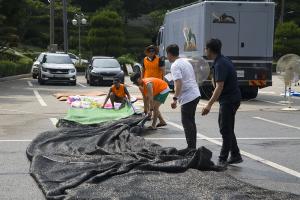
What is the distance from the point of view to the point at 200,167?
7.60 metres

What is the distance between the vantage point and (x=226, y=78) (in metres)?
8.38

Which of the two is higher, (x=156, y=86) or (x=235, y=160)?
(x=156, y=86)

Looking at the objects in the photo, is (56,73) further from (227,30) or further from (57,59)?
(227,30)

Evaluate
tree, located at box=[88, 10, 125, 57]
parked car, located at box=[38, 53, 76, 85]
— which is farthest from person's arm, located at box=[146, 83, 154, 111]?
tree, located at box=[88, 10, 125, 57]

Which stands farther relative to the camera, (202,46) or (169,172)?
(202,46)

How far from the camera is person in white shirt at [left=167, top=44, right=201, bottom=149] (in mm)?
8984

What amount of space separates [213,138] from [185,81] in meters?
2.62

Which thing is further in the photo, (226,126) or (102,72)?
(102,72)

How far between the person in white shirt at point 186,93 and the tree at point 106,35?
146 ft

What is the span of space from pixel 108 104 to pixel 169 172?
28.5 feet

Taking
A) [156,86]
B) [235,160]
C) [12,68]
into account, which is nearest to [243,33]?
[156,86]

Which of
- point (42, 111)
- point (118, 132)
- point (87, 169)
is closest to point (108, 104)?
point (42, 111)

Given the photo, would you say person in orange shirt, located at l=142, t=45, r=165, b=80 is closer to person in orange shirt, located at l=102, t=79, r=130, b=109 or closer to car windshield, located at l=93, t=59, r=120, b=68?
person in orange shirt, located at l=102, t=79, r=130, b=109

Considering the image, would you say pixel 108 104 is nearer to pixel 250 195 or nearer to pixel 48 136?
pixel 48 136
